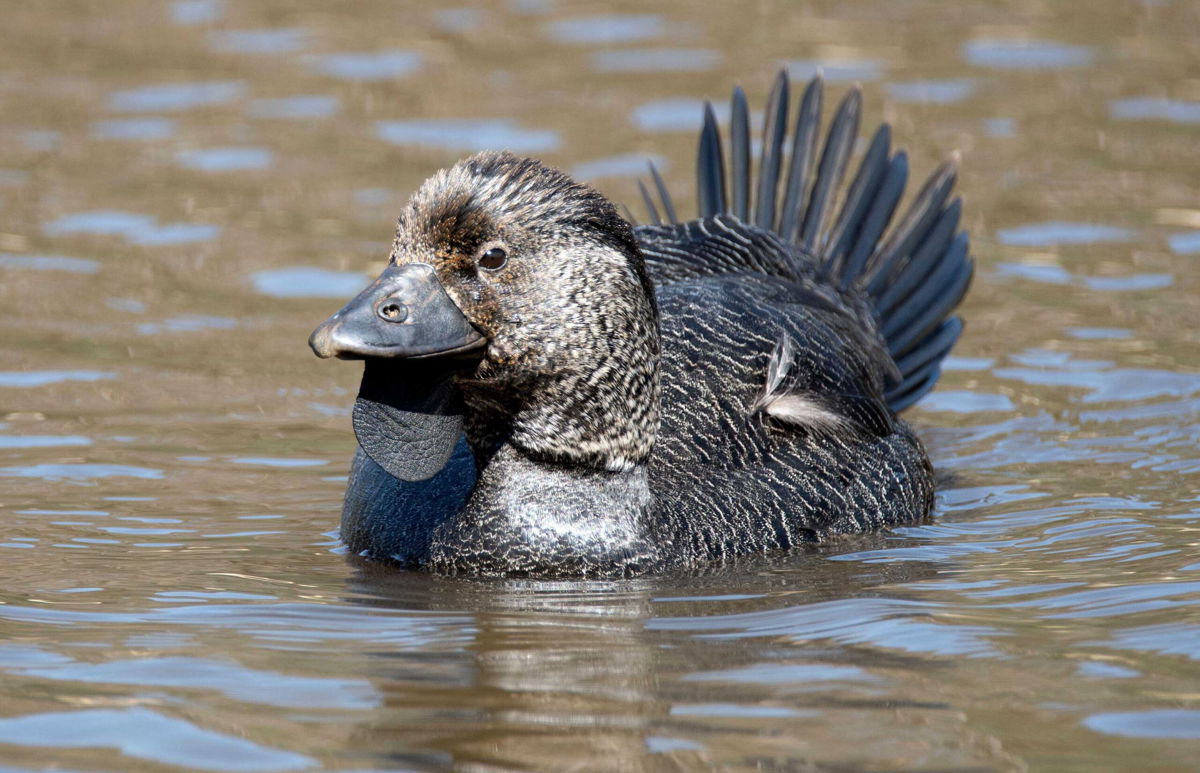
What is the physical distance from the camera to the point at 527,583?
286 inches

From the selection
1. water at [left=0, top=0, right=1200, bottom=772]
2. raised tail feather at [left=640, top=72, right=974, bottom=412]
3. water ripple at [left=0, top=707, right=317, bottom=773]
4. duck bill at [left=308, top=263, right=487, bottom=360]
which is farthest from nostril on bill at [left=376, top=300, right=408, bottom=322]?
raised tail feather at [left=640, top=72, right=974, bottom=412]

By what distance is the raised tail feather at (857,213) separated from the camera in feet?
32.7

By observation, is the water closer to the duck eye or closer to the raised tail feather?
the raised tail feather

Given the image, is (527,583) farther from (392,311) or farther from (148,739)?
(148,739)

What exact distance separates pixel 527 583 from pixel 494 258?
1.25m

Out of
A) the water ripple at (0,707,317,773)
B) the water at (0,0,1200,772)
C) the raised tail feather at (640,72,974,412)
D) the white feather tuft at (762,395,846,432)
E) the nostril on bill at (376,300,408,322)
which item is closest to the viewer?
the water ripple at (0,707,317,773)

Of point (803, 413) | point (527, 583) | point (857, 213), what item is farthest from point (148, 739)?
point (857, 213)

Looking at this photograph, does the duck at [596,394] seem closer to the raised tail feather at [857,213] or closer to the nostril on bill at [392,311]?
the nostril on bill at [392,311]

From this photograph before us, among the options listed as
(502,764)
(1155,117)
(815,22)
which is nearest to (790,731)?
(502,764)

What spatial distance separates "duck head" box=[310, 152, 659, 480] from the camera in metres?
6.76

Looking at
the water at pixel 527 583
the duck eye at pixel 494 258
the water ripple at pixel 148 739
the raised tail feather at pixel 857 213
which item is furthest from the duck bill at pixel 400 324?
the raised tail feather at pixel 857 213

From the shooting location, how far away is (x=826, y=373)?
846 cm

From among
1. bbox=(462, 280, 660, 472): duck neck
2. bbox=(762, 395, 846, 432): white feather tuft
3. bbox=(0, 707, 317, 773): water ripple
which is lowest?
bbox=(0, 707, 317, 773): water ripple

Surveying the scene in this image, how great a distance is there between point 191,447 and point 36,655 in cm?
312
